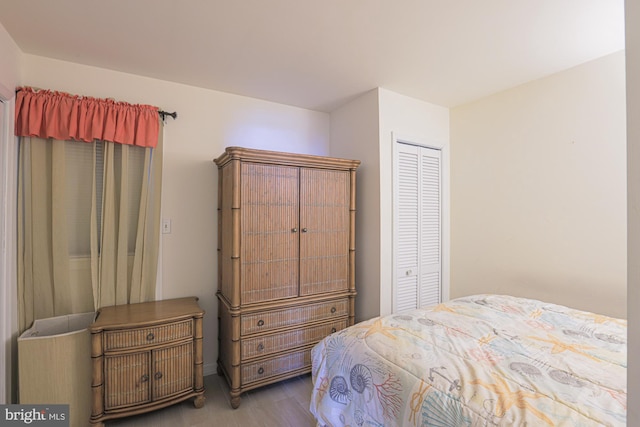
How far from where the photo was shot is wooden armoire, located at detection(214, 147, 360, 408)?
6.95 feet

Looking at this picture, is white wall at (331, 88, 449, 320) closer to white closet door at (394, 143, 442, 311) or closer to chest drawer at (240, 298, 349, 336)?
white closet door at (394, 143, 442, 311)

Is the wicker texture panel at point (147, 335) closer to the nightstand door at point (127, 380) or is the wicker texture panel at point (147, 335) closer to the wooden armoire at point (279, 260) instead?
the nightstand door at point (127, 380)

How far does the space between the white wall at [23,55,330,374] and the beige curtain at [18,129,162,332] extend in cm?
13

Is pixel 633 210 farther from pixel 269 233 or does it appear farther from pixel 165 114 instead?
pixel 165 114

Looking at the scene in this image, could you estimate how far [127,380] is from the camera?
1.84m

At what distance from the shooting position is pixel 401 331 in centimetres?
153

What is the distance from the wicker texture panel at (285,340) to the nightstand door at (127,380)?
0.61m

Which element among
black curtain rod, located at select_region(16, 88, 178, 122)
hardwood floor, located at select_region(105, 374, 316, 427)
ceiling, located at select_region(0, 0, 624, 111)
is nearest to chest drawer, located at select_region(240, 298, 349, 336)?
hardwood floor, located at select_region(105, 374, 316, 427)

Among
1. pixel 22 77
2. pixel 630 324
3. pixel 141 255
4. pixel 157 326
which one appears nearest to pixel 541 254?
pixel 630 324

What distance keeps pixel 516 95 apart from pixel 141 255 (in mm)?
3287

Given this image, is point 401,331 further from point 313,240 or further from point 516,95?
point 516,95

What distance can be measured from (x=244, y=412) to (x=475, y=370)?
5.22 feet

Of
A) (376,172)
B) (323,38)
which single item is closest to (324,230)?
(376,172)

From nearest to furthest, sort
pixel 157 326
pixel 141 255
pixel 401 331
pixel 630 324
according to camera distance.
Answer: pixel 630 324, pixel 401 331, pixel 157 326, pixel 141 255
